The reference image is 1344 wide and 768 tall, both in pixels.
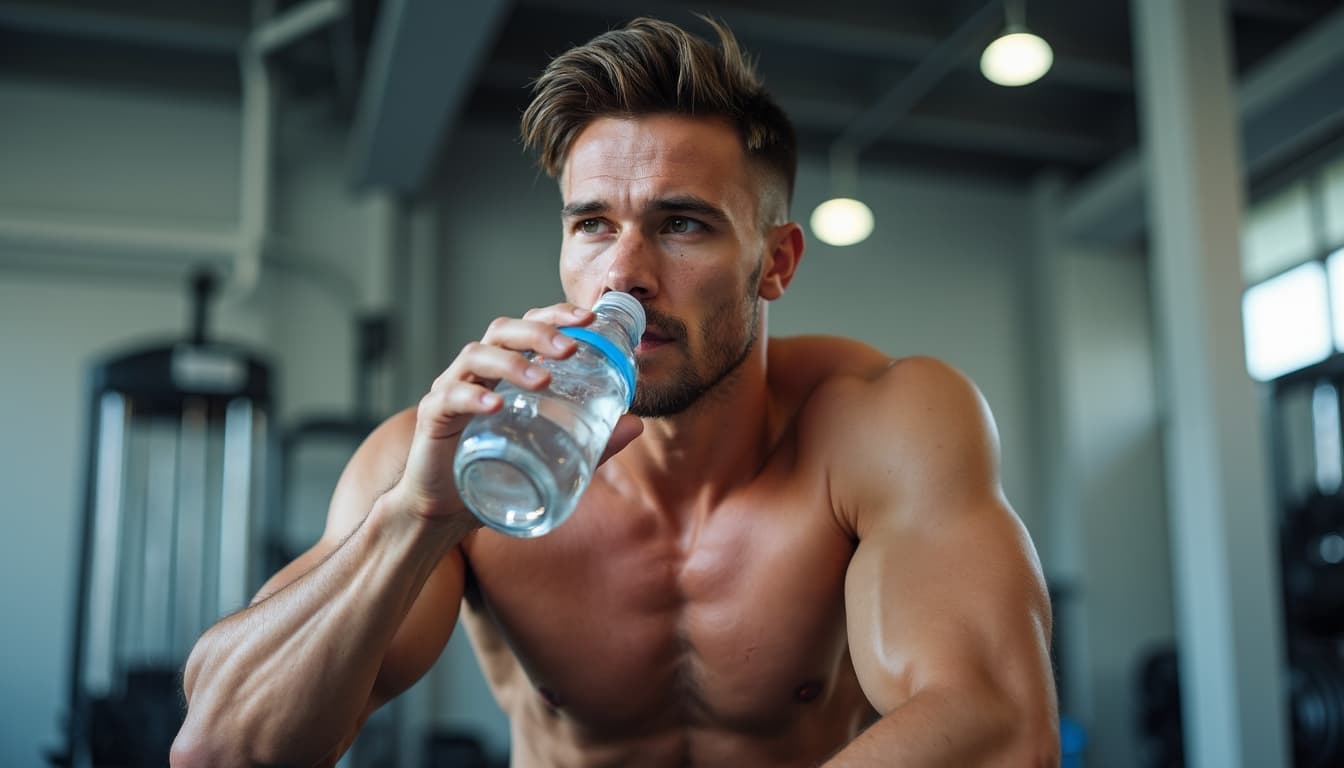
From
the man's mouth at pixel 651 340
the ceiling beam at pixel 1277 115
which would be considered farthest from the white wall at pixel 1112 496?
the man's mouth at pixel 651 340

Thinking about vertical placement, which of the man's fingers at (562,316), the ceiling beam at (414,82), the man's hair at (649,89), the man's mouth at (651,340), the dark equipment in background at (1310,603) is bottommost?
the dark equipment in background at (1310,603)

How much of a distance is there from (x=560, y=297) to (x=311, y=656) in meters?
4.97

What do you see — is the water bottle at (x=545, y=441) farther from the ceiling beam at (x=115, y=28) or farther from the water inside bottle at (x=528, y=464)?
the ceiling beam at (x=115, y=28)

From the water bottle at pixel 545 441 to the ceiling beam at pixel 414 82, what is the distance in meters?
3.19

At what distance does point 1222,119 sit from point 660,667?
3.21 meters

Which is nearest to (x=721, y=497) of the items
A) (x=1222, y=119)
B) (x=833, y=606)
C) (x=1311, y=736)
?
(x=833, y=606)

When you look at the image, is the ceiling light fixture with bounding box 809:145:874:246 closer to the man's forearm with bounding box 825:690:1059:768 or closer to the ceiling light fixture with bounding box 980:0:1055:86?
the ceiling light fixture with bounding box 980:0:1055:86

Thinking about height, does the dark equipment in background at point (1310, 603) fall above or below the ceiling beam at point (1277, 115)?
below

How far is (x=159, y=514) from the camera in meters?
4.96

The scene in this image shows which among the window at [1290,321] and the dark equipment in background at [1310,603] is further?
the window at [1290,321]

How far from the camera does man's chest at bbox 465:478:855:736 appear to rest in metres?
1.52

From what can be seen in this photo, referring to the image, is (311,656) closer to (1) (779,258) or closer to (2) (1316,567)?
(1) (779,258)

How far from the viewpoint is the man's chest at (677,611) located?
1516 mm

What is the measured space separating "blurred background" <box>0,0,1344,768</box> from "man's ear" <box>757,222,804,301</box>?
7.83ft
